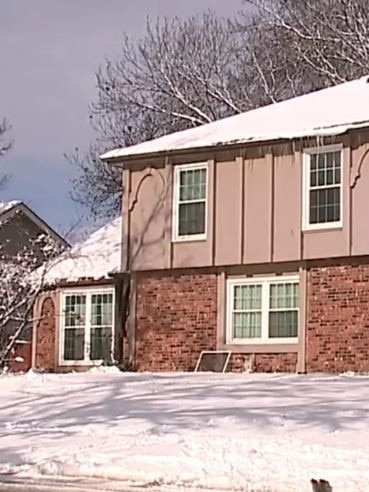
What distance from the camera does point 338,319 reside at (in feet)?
75.7

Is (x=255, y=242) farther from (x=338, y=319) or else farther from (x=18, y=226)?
(x=18, y=226)

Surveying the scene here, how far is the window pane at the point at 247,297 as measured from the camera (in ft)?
80.1

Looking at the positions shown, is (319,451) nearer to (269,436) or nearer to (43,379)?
(269,436)

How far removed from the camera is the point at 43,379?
71.2 ft

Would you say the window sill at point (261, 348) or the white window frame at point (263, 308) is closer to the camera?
the window sill at point (261, 348)

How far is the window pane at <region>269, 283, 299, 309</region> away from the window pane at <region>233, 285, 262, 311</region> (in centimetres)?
28

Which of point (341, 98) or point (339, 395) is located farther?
point (341, 98)

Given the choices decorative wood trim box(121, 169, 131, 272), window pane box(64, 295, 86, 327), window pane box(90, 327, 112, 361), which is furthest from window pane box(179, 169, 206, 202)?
window pane box(64, 295, 86, 327)

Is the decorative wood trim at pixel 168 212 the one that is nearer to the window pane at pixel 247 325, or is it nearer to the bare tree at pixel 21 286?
the window pane at pixel 247 325

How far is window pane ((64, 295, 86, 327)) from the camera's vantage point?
2838cm

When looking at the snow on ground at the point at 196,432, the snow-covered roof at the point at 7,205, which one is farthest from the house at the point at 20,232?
the snow on ground at the point at 196,432

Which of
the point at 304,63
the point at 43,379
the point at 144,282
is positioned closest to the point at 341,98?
the point at 144,282

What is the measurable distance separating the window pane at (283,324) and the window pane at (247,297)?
41 centimetres

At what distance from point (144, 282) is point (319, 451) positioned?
13521 millimetres
